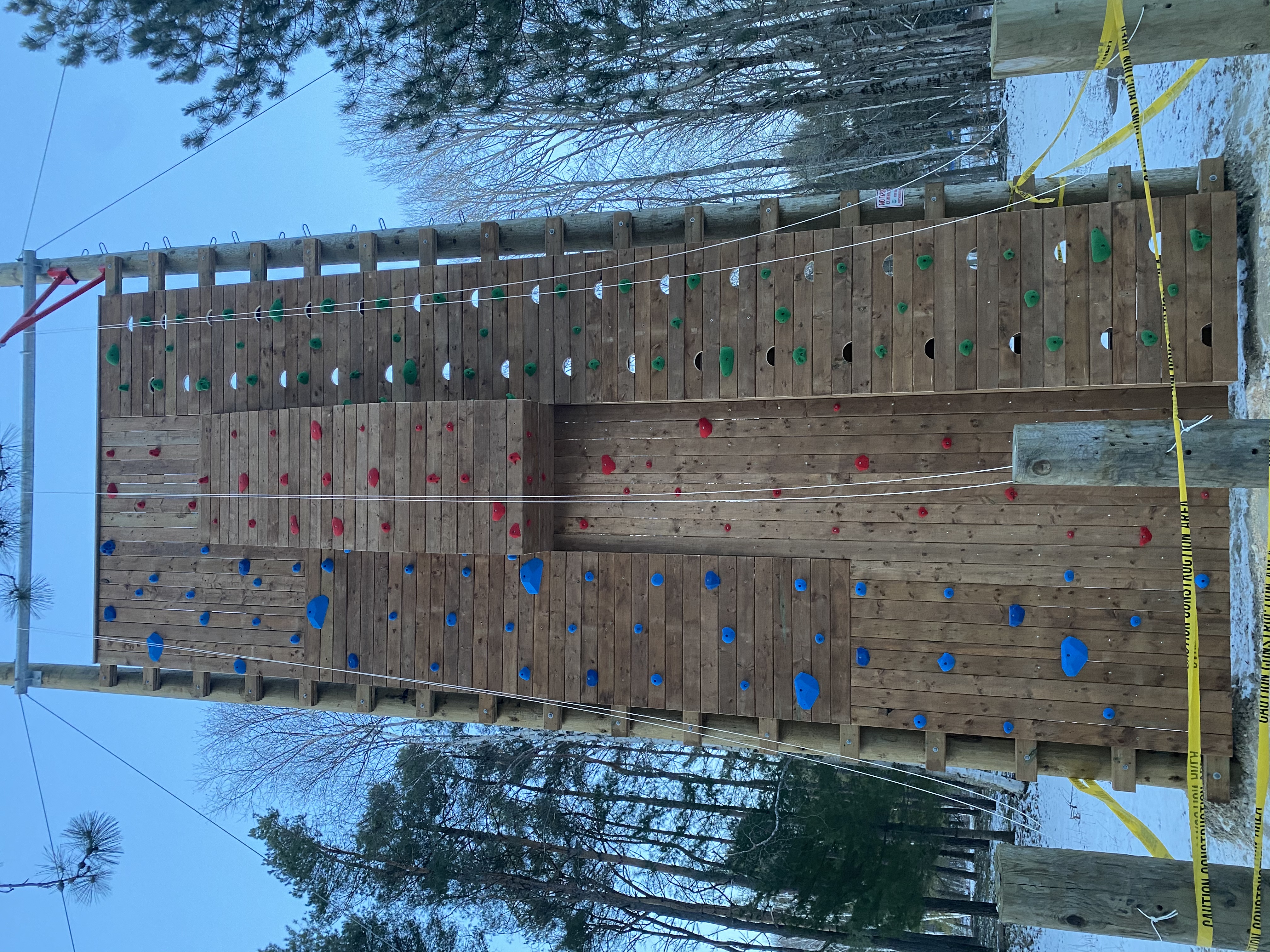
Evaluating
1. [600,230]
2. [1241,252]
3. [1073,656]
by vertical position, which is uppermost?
[600,230]

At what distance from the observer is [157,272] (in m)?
9.12

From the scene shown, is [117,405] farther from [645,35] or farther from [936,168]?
[936,168]

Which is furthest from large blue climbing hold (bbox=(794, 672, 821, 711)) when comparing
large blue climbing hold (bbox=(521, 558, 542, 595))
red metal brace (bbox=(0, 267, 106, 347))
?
red metal brace (bbox=(0, 267, 106, 347))

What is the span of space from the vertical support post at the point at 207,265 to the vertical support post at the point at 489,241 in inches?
130

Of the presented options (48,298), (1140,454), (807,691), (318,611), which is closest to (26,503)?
(48,298)

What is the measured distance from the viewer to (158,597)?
8.88 m

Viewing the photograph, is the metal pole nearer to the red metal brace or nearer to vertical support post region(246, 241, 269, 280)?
the red metal brace

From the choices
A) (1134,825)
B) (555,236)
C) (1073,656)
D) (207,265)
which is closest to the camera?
(1134,825)

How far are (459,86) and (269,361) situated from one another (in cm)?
384

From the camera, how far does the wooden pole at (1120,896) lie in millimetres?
4344

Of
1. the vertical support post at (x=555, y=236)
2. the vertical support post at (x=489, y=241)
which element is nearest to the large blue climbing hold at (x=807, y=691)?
the vertical support post at (x=555, y=236)

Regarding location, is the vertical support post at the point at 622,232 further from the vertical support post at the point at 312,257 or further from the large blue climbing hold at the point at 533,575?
the vertical support post at the point at 312,257

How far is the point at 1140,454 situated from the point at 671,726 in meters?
4.81

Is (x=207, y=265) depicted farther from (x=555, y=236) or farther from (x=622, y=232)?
(x=622, y=232)
